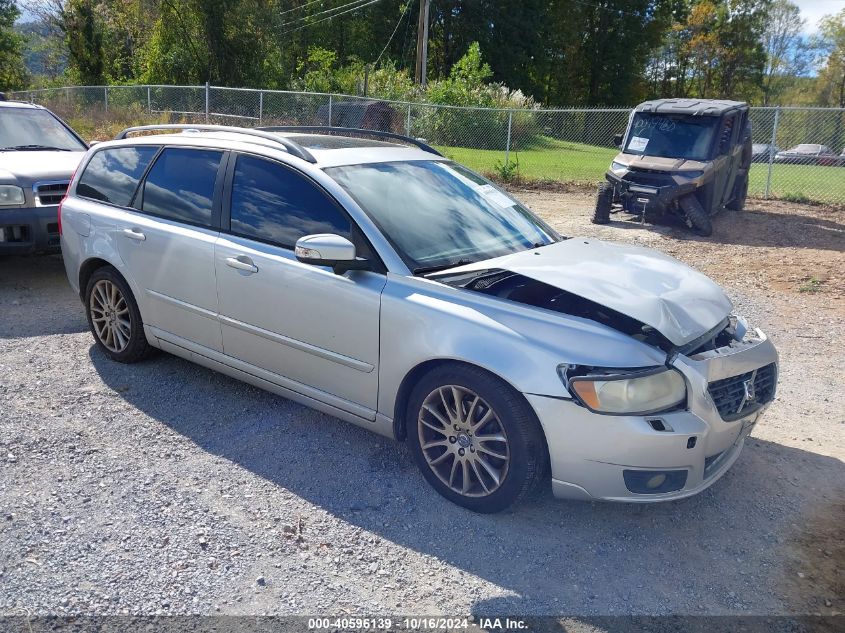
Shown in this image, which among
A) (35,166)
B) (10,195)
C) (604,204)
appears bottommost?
(604,204)

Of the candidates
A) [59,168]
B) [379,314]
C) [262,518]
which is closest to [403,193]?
[379,314]

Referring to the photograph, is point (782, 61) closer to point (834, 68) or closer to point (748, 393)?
point (834, 68)

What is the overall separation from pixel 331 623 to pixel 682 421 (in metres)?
1.69

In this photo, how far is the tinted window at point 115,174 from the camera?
16.6 feet

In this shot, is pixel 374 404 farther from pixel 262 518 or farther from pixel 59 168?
pixel 59 168

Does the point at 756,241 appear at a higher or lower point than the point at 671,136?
lower

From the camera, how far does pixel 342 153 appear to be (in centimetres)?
440

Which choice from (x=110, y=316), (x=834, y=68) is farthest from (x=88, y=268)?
(x=834, y=68)

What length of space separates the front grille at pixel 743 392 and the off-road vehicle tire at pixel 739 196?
1121 centimetres

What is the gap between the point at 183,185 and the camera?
4.73 metres

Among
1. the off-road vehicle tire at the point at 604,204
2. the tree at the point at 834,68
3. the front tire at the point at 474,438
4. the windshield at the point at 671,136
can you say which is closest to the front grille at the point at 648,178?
the off-road vehicle tire at the point at 604,204

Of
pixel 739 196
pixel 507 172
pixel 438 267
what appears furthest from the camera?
pixel 507 172

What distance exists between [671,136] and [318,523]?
11.2 m

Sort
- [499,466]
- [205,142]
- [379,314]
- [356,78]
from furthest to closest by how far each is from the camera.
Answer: [356,78] < [205,142] < [379,314] < [499,466]
